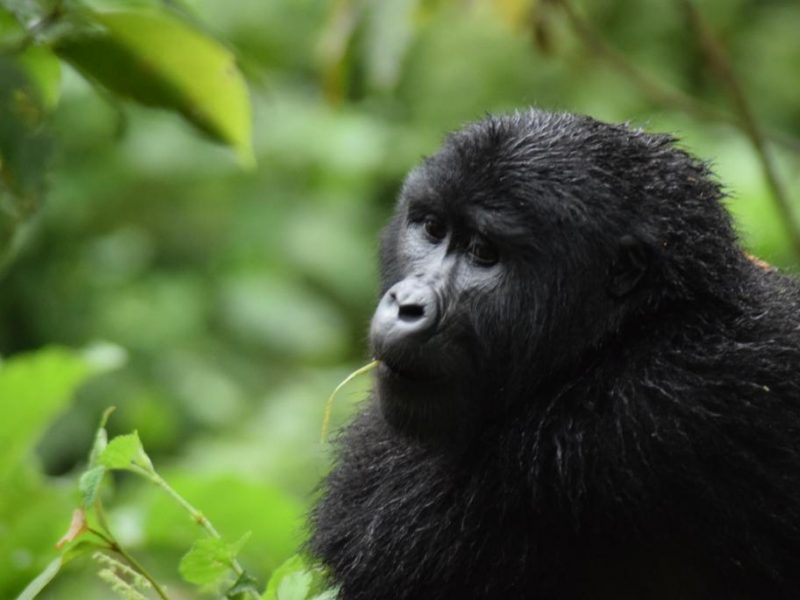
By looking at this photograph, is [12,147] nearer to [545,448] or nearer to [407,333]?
[407,333]

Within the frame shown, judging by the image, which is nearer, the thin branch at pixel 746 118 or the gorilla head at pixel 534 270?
the gorilla head at pixel 534 270

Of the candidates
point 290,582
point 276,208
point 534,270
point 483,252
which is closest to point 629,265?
point 534,270

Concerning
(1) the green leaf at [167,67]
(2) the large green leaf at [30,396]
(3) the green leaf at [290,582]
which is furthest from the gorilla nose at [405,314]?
(2) the large green leaf at [30,396]

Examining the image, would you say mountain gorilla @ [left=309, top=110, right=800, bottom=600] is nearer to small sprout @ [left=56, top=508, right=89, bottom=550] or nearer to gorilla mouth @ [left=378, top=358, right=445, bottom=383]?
gorilla mouth @ [left=378, top=358, right=445, bottom=383]

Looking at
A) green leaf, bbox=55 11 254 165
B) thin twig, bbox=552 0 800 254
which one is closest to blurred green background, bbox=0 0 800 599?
thin twig, bbox=552 0 800 254

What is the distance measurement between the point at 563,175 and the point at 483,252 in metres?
0.24

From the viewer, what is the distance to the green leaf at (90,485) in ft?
8.71

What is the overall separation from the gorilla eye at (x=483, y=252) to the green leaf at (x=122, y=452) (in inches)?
34.6

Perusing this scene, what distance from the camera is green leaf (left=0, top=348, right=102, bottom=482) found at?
161 inches

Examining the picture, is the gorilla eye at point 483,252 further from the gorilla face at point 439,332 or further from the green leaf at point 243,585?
the green leaf at point 243,585

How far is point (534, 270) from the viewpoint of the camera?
Answer: 3146 mm

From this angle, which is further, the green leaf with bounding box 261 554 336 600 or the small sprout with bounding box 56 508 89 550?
the green leaf with bounding box 261 554 336 600

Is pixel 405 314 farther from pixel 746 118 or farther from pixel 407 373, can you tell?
pixel 746 118

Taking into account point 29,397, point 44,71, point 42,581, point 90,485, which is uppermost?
point 44,71
